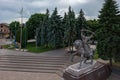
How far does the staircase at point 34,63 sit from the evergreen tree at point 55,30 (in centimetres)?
563

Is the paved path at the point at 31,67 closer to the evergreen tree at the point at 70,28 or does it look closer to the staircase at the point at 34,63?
the staircase at the point at 34,63

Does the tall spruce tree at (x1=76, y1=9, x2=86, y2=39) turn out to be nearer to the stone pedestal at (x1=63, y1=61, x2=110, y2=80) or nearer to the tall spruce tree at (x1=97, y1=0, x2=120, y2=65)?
the tall spruce tree at (x1=97, y1=0, x2=120, y2=65)

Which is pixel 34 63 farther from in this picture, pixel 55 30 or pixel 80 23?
pixel 55 30

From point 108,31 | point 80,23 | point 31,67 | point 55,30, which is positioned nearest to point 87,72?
point 108,31

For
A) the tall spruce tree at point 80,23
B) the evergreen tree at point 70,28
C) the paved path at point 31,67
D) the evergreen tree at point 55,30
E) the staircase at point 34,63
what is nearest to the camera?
the paved path at point 31,67

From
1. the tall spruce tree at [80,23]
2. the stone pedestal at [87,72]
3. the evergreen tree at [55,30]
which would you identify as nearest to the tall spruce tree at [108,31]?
the stone pedestal at [87,72]

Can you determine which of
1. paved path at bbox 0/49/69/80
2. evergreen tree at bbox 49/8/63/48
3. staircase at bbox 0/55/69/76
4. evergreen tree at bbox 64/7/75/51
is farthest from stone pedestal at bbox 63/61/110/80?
evergreen tree at bbox 49/8/63/48

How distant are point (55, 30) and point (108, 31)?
1058 cm

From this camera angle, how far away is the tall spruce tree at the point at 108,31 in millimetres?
15688

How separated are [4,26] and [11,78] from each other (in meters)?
69.7

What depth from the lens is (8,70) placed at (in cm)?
1761

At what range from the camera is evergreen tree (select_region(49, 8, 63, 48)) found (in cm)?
2572

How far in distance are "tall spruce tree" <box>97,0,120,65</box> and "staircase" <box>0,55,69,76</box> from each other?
3.57 m

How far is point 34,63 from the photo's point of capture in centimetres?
1903
